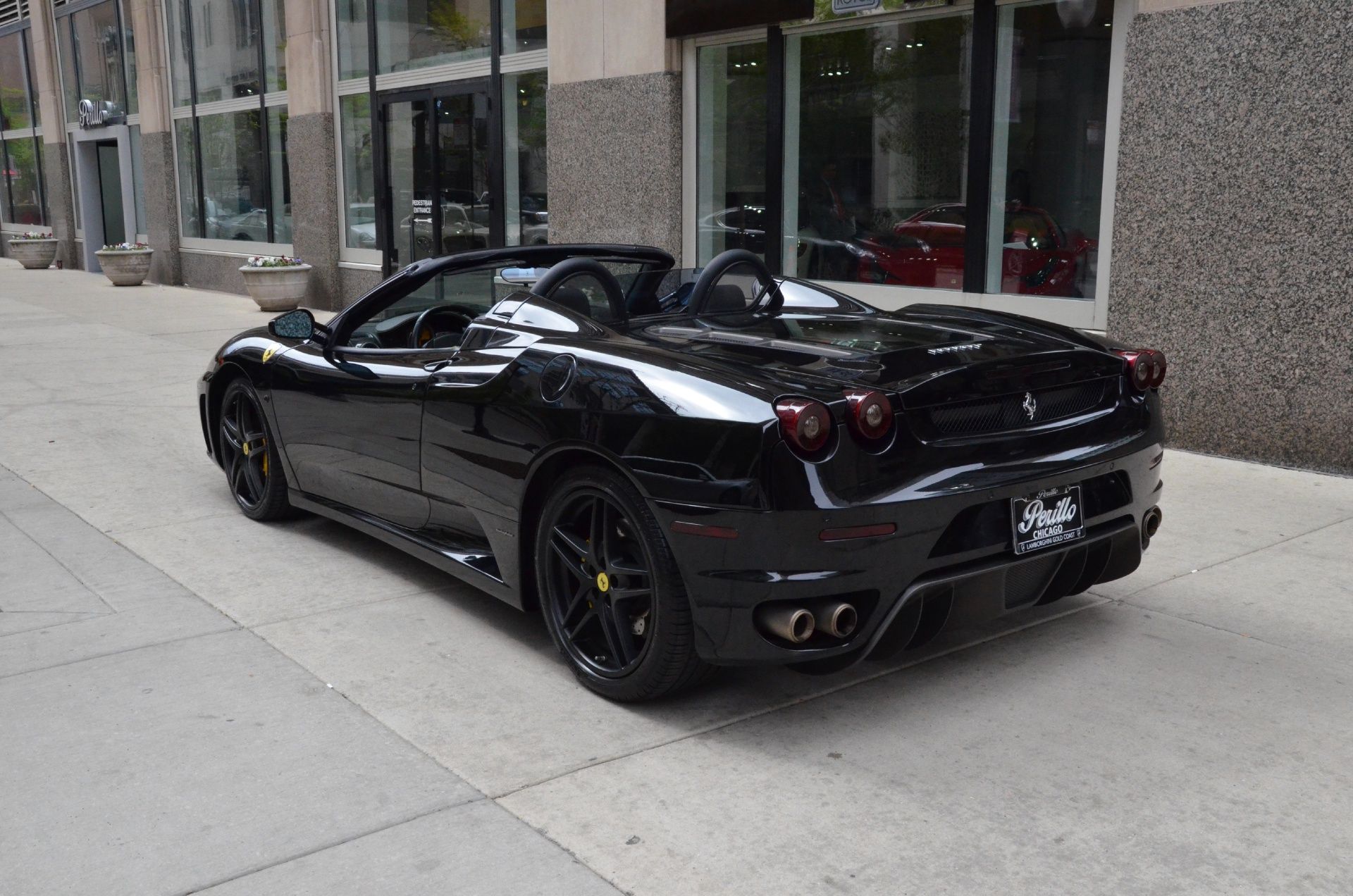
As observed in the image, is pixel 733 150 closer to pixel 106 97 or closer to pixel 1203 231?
pixel 1203 231

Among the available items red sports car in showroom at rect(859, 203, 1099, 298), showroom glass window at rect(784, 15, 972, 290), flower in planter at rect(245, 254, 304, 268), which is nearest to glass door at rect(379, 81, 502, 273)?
flower in planter at rect(245, 254, 304, 268)

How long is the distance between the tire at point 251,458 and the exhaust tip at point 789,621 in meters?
3.07

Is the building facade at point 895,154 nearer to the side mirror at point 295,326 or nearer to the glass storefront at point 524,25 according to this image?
the glass storefront at point 524,25

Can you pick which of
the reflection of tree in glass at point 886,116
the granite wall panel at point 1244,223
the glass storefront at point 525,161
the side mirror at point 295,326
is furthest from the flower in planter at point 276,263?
the granite wall panel at point 1244,223

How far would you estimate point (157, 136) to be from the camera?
21516 mm

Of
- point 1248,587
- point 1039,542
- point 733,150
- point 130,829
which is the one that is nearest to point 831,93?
point 733,150

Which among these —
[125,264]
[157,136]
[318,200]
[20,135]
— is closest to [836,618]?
[318,200]

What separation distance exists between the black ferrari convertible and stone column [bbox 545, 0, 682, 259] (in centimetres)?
617

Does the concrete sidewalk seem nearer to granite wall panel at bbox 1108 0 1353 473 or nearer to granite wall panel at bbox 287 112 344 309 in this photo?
granite wall panel at bbox 1108 0 1353 473

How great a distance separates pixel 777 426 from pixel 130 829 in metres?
1.89

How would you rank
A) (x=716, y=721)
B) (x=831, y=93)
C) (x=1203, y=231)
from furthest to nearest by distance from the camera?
(x=831, y=93) < (x=1203, y=231) < (x=716, y=721)

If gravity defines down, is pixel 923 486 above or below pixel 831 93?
below

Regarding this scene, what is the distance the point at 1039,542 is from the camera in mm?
3773

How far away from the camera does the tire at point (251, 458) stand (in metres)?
5.84
